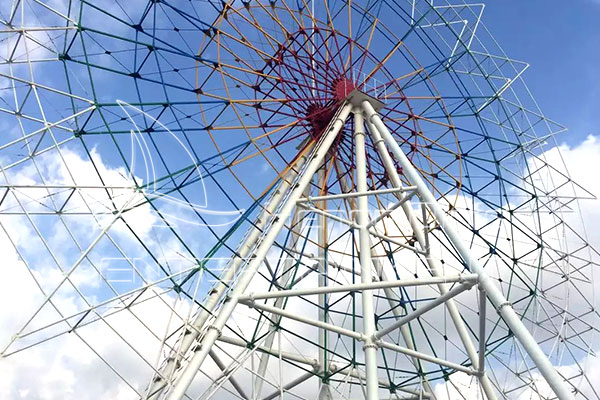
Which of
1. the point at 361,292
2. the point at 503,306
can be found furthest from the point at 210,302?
the point at 503,306

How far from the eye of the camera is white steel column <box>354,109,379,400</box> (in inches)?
581

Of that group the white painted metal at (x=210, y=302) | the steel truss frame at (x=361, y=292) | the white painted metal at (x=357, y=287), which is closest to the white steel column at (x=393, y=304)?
the steel truss frame at (x=361, y=292)

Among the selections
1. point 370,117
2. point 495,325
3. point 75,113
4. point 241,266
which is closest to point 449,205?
point 495,325

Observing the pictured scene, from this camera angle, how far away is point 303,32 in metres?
23.9

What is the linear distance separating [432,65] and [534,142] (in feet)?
18.6

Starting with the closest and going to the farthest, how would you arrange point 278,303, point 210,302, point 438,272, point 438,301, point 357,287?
point 438,301
point 357,287
point 210,302
point 438,272
point 278,303

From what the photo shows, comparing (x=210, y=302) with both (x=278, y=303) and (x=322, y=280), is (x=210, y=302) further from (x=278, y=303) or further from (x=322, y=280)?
(x=322, y=280)

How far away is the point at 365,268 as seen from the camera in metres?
16.9

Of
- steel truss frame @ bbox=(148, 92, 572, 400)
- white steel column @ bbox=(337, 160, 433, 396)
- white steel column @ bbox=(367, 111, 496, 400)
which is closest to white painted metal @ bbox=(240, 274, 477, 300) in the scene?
steel truss frame @ bbox=(148, 92, 572, 400)

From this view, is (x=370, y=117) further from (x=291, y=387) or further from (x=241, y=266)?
(x=291, y=387)

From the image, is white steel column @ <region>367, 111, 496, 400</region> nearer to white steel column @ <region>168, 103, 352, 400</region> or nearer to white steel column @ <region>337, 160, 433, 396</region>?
white steel column @ <region>168, 103, 352, 400</region>

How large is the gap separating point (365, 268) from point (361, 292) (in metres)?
0.75

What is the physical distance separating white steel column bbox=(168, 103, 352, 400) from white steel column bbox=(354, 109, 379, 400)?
890mm

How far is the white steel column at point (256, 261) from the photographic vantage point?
14008 millimetres
